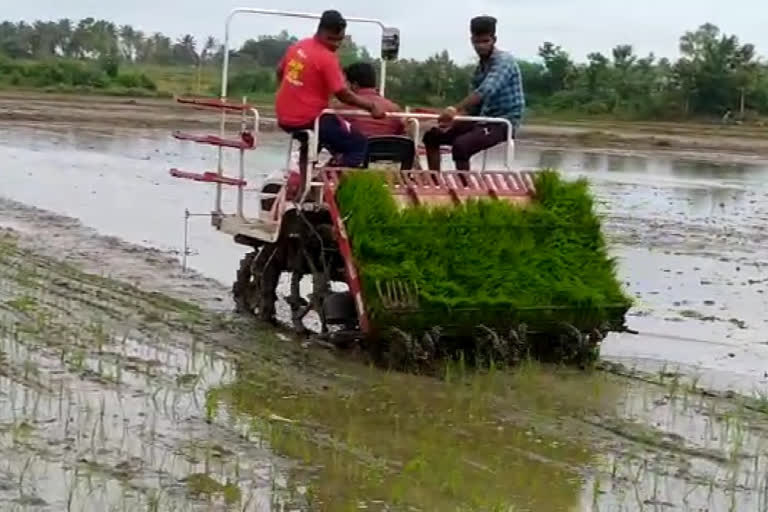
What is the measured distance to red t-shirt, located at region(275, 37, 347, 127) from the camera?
1025 cm

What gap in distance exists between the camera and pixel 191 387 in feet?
28.9

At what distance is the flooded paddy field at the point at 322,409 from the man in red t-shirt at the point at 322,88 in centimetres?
145

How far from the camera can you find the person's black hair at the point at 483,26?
10.5 meters

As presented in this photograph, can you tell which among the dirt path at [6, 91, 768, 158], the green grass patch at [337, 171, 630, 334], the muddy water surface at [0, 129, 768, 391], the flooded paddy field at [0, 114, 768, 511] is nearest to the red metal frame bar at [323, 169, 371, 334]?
the green grass patch at [337, 171, 630, 334]

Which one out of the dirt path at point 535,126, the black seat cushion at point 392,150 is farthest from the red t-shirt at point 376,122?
the dirt path at point 535,126

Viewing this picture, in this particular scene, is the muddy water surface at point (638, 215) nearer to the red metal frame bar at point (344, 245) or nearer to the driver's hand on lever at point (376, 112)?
the red metal frame bar at point (344, 245)

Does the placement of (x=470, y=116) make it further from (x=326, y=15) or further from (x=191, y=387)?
(x=191, y=387)

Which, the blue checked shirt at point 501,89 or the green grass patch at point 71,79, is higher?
the blue checked shirt at point 501,89

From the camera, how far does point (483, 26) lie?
10.6m

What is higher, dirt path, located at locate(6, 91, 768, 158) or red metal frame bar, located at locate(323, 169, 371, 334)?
red metal frame bar, located at locate(323, 169, 371, 334)

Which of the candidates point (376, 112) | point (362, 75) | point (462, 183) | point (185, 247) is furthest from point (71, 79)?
point (462, 183)

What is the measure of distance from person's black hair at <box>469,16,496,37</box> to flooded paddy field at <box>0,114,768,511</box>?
98.1 inches

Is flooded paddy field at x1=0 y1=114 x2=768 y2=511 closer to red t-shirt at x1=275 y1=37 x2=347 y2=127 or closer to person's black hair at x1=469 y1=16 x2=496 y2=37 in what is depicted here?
red t-shirt at x1=275 y1=37 x2=347 y2=127

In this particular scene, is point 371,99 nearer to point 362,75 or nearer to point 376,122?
point 376,122
